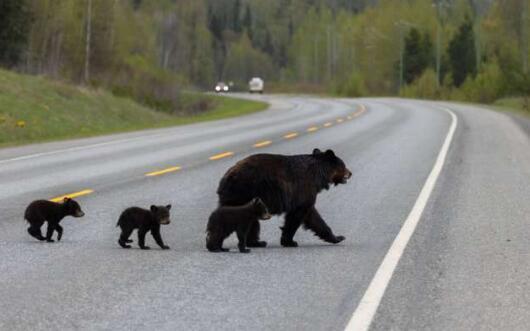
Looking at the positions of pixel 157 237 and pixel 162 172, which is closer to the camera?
pixel 157 237

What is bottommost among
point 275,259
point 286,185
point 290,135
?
point 290,135

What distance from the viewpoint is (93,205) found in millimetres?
13289

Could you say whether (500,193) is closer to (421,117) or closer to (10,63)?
(421,117)

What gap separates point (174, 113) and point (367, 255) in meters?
50.7

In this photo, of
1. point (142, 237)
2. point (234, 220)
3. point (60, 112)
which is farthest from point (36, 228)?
point (60, 112)

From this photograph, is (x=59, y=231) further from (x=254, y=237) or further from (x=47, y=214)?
(x=254, y=237)

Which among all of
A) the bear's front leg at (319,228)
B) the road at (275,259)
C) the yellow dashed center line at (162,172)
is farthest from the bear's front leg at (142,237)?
Result: the yellow dashed center line at (162,172)

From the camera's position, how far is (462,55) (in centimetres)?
11781

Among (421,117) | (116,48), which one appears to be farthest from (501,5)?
(421,117)

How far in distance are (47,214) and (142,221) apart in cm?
97

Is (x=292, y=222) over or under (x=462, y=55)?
over

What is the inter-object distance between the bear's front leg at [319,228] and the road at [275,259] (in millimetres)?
115

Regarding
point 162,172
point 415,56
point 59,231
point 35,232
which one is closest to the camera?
point 35,232

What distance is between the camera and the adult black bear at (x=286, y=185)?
9930mm
